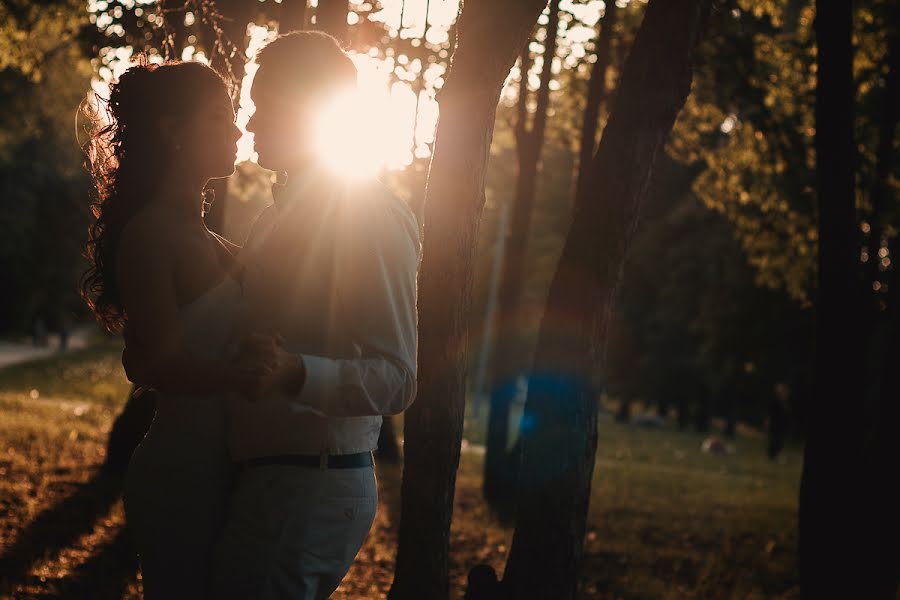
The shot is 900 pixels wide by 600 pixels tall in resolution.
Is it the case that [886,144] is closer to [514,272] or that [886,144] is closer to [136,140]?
[514,272]

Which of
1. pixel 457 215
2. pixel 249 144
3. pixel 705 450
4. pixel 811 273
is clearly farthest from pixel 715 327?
pixel 249 144

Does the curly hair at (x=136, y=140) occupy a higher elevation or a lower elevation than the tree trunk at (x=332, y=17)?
lower

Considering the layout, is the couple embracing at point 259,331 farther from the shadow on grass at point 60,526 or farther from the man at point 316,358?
the shadow on grass at point 60,526

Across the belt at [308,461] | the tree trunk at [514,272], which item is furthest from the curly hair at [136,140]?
the tree trunk at [514,272]

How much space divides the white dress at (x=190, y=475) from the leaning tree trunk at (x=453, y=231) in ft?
10.0

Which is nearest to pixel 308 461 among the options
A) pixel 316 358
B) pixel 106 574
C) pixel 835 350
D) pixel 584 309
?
pixel 316 358

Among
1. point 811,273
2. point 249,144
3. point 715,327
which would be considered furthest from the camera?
point 715,327

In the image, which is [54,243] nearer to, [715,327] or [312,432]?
[715,327]

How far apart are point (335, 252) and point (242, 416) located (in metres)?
0.43

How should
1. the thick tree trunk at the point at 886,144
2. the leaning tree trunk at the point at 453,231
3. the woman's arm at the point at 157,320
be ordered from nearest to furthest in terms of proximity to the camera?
the woman's arm at the point at 157,320 → the leaning tree trunk at the point at 453,231 → the thick tree trunk at the point at 886,144

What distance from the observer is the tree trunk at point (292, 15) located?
7.93 m

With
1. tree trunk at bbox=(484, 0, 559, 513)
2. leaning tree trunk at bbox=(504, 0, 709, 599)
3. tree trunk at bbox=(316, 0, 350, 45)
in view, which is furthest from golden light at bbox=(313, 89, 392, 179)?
tree trunk at bbox=(484, 0, 559, 513)

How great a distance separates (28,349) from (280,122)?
168 ft

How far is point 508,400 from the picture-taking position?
578 inches
